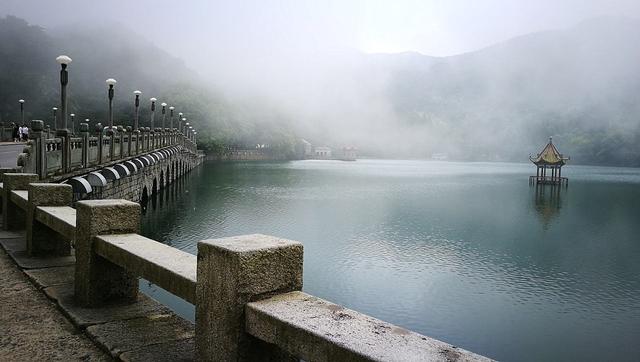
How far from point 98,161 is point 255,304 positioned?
19995mm

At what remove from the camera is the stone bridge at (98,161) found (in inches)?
575

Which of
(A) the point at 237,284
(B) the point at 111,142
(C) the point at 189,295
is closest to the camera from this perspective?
(A) the point at 237,284

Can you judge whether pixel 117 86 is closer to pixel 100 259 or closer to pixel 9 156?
pixel 9 156

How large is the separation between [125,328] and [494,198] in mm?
45255

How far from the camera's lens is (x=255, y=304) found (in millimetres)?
3271

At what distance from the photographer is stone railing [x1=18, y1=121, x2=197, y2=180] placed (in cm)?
1435

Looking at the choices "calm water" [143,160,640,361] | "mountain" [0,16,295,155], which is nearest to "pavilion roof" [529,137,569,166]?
"calm water" [143,160,640,361]

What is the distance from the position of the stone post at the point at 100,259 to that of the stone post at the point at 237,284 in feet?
6.56

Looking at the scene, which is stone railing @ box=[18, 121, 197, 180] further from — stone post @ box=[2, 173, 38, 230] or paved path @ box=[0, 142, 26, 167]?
stone post @ box=[2, 173, 38, 230]

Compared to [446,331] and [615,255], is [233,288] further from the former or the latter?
[615,255]

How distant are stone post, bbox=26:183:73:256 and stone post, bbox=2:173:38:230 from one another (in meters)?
2.17

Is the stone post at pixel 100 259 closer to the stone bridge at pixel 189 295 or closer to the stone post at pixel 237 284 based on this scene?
the stone bridge at pixel 189 295

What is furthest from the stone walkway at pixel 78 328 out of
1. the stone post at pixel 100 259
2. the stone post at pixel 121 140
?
the stone post at pixel 121 140

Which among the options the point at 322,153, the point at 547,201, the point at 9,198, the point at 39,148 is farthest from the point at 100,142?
the point at 322,153
